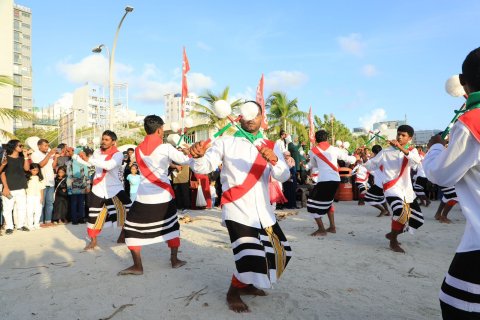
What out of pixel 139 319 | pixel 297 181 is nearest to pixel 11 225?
pixel 139 319

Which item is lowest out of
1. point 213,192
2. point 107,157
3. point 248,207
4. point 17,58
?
point 213,192

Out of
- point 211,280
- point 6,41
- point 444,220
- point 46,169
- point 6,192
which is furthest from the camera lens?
point 6,41

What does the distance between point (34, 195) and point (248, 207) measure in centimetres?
675

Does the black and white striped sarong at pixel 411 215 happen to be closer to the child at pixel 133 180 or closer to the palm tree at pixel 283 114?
the child at pixel 133 180

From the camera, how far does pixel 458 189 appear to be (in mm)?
2121

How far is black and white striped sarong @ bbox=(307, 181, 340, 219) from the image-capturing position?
701 centimetres

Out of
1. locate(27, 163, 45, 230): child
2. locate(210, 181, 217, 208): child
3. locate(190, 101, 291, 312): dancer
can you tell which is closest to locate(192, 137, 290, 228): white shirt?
locate(190, 101, 291, 312): dancer

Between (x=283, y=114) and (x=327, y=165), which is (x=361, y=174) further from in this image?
(x=283, y=114)

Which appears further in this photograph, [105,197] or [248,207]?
[105,197]

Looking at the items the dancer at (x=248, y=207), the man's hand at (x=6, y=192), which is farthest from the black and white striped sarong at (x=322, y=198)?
the man's hand at (x=6, y=192)

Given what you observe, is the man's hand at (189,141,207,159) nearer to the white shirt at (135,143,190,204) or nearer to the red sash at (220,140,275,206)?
the red sash at (220,140,275,206)

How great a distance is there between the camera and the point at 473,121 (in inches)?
74.2

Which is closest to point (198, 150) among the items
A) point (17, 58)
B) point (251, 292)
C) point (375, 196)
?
point (251, 292)

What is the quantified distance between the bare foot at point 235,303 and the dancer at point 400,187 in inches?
128
